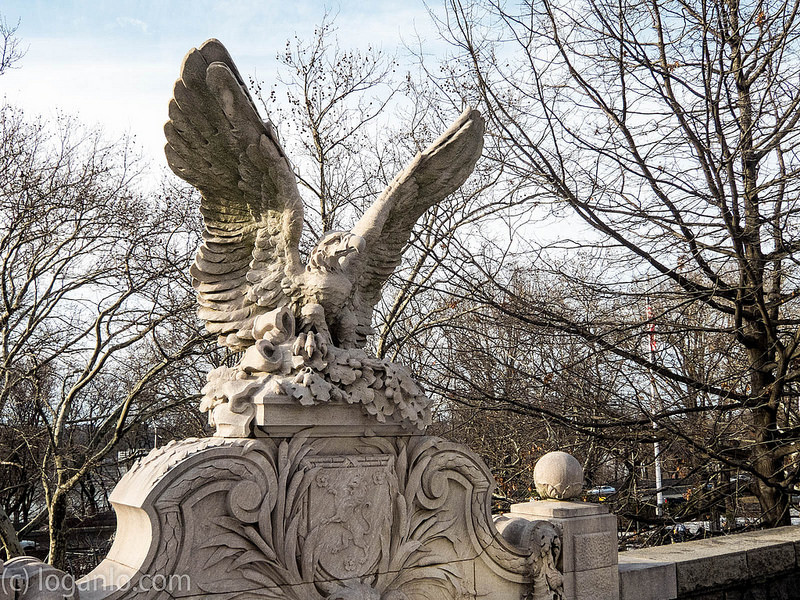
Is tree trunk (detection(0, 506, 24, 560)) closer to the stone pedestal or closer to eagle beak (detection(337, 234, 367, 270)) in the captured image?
the stone pedestal

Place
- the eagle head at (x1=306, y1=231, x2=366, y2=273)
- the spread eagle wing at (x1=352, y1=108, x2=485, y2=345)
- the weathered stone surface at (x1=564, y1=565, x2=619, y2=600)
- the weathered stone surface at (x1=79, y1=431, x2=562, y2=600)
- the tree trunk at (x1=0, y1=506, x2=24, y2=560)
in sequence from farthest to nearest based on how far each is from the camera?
1. the tree trunk at (x1=0, y1=506, x2=24, y2=560)
2. the weathered stone surface at (x1=564, y1=565, x2=619, y2=600)
3. the spread eagle wing at (x1=352, y1=108, x2=485, y2=345)
4. the eagle head at (x1=306, y1=231, x2=366, y2=273)
5. the weathered stone surface at (x1=79, y1=431, x2=562, y2=600)

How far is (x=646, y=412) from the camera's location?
7625mm

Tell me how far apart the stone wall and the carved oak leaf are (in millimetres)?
2970

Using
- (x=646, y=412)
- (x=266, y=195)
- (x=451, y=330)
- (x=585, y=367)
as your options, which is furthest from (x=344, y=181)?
(x=266, y=195)

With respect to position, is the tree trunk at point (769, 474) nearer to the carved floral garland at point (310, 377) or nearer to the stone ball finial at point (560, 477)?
the stone ball finial at point (560, 477)

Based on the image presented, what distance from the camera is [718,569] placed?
19.4 ft

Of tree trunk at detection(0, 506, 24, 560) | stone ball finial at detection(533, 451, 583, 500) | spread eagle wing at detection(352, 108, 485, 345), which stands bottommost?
tree trunk at detection(0, 506, 24, 560)

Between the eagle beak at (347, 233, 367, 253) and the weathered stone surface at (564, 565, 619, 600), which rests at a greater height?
the eagle beak at (347, 233, 367, 253)

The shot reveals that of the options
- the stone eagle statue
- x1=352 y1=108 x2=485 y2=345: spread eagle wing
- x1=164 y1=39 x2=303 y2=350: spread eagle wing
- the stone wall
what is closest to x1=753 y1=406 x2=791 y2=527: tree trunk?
the stone wall

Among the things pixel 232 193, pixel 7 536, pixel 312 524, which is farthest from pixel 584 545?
pixel 7 536

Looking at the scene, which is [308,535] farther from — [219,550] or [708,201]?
[708,201]

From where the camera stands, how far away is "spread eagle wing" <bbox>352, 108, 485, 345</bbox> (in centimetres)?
444

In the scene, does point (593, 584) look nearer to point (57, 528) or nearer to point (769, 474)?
point (769, 474)

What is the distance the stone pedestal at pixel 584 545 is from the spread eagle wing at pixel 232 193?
2.38 meters
